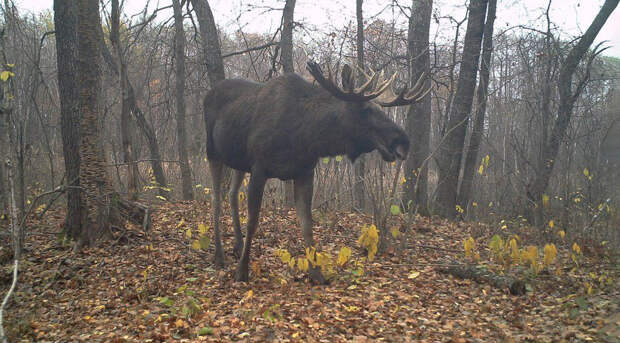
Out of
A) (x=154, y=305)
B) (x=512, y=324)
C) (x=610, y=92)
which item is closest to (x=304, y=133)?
(x=154, y=305)

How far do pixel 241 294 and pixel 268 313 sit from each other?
1.01 metres

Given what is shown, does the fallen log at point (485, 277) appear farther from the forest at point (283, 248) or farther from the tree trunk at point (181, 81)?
the tree trunk at point (181, 81)

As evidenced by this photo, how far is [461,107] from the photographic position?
8812 mm

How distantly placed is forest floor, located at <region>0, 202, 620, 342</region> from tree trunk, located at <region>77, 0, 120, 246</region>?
1.27 feet

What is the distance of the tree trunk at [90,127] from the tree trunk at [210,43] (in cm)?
280

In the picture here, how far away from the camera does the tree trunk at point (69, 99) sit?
6.04 m

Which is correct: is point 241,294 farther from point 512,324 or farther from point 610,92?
point 610,92

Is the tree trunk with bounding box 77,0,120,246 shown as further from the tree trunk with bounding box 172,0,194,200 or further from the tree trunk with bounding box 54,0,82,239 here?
the tree trunk with bounding box 172,0,194,200

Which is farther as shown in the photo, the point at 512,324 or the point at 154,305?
the point at 154,305

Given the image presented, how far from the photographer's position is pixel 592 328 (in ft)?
12.8

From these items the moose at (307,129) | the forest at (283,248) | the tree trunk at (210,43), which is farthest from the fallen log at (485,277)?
the tree trunk at (210,43)

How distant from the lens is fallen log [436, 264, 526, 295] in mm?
4926

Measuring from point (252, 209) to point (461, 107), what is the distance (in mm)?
5352

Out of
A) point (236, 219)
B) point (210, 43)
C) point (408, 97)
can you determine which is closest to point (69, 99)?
point (236, 219)
